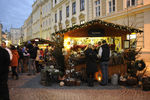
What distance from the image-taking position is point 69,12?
24984 millimetres

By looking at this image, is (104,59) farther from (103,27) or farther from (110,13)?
(110,13)

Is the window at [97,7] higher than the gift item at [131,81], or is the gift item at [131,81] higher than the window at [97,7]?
the window at [97,7]

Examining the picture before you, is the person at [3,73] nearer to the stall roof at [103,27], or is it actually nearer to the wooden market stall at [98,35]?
the wooden market stall at [98,35]

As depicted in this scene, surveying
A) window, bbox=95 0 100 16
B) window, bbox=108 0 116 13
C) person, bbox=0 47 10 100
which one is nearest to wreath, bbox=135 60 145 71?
person, bbox=0 47 10 100

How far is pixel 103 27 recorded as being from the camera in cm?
1050

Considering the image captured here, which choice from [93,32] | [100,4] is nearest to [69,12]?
[100,4]

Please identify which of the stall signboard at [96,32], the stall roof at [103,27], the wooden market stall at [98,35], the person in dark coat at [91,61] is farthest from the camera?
the stall signboard at [96,32]

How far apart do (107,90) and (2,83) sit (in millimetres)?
3915

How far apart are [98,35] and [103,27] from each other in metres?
0.68

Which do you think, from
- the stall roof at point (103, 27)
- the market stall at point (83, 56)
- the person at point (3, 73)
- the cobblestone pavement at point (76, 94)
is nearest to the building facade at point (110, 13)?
the stall roof at point (103, 27)

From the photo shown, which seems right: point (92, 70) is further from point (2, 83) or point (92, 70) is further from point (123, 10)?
point (123, 10)

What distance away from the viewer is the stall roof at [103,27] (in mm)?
8984

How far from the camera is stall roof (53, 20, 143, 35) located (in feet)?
29.5

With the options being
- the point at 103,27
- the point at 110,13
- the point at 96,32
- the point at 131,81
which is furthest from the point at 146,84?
the point at 110,13
